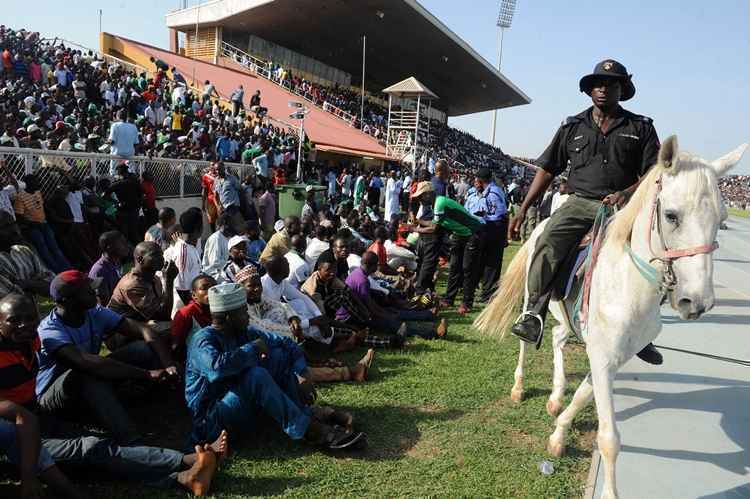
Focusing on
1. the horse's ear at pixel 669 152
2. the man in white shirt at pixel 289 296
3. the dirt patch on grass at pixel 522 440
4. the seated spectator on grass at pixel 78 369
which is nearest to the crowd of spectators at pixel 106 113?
the man in white shirt at pixel 289 296

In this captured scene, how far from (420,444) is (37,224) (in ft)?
19.4

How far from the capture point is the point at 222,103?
22234 mm

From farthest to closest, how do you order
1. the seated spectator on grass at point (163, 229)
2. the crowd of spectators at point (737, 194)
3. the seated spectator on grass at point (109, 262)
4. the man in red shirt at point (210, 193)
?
the crowd of spectators at point (737, 194), the man in red shirt at point (210, 193), the seated spectator on grass at point (163, 229), the seated spectator on grass at point (109, 262)

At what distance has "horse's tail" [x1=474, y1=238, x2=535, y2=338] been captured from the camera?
4.69m

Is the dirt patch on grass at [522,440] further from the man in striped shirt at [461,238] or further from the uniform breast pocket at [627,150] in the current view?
the man in striped shirt at [461,238]

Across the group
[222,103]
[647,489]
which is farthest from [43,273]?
[222,103]

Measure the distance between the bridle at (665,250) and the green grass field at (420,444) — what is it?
1.37 m

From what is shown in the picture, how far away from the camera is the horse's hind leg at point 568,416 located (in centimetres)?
340

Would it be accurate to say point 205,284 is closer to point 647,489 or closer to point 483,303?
point 647,489

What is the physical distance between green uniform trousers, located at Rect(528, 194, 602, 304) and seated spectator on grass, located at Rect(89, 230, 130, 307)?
11.1 ft

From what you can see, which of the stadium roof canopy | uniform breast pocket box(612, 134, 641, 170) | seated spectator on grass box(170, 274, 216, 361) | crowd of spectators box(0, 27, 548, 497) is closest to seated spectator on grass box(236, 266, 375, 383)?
crowd of spectators box(0, 27, 548, 497)

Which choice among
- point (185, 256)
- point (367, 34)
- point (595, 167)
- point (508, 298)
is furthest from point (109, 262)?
point (367, 34)

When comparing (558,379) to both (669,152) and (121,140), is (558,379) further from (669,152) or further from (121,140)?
(121,140)

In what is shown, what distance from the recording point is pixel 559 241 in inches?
144
